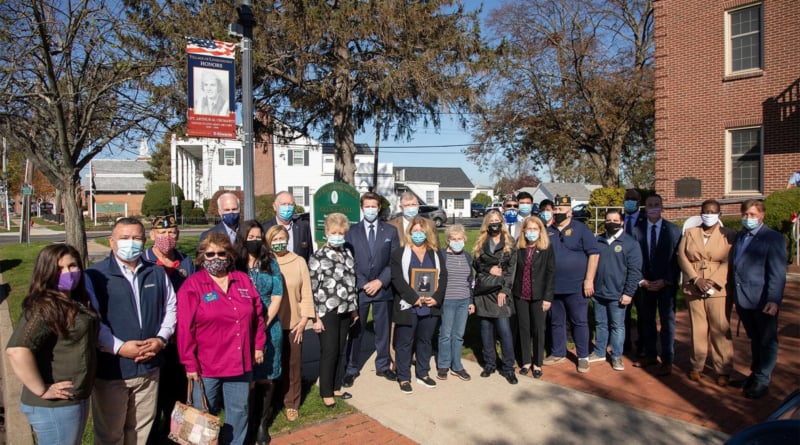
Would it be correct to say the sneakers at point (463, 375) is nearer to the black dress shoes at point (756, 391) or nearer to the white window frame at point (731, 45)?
the black dress shoes at point (756, 391)

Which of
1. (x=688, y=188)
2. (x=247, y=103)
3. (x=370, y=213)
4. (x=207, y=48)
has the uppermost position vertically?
(x=207, y=48)

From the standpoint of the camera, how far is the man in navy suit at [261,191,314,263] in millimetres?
5816

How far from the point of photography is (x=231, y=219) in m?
5.75

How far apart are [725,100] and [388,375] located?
14.9m

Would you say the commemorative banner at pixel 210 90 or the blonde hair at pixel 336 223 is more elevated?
Answer: the commemorative banner at pixel 210 90

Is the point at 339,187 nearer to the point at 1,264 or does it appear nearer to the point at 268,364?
the point at 268,364

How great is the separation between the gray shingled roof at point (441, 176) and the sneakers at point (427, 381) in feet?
205


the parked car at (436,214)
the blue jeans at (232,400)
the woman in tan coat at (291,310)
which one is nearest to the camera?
the blue jeans at (232,400)

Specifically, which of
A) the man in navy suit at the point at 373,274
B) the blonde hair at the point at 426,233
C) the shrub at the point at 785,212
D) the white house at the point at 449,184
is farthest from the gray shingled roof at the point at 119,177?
the blonde hair at the point at 426,233

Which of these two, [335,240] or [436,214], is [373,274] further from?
[436,214]

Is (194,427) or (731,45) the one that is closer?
(194,427)

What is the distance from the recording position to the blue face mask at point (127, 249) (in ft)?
12.8

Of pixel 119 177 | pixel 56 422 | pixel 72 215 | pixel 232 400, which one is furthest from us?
pixel 119 177

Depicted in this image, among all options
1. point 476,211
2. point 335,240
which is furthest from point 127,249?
point 476,211
